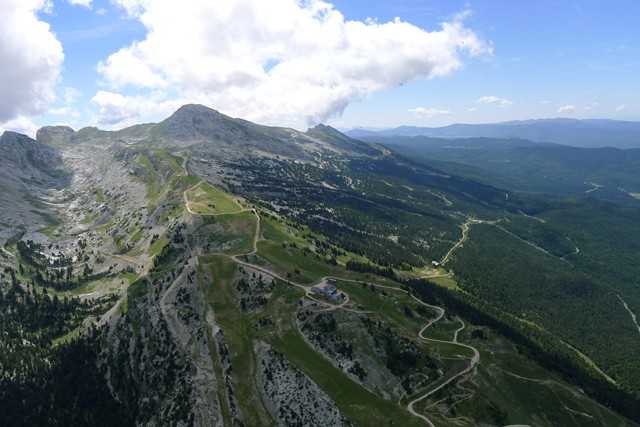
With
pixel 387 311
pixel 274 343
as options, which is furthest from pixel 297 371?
pixel 387 311

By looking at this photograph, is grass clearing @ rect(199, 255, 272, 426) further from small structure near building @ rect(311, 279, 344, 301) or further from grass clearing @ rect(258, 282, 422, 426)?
small structure near building @ rect(311, 279, 344, 301)

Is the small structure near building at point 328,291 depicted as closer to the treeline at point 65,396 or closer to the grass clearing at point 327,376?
the grass clearing at point 327,376

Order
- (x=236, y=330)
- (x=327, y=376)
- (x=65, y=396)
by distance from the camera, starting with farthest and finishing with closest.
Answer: (x=65, y=396), (x=236, y=330), (x=327, y=376)

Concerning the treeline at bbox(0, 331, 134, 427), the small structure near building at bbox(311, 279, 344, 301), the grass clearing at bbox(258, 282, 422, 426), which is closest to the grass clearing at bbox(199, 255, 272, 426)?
the grass clearing at bbox(258, 282, 422, 426)

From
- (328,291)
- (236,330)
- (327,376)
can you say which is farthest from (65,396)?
(328,291)

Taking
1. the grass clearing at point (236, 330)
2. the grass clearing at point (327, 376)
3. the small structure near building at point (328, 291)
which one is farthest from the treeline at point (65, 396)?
the small structure near building at point (328, 291)

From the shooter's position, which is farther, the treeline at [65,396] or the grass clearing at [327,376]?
the treeline at [65,396]

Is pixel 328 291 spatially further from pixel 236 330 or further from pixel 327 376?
pixel 327 376

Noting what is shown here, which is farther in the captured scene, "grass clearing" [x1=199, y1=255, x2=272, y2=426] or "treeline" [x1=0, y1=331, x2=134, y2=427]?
"treeline" [x1=0, y1=331, x2=134, y2=427]

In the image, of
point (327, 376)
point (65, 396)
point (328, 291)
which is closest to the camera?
point (327, 376)

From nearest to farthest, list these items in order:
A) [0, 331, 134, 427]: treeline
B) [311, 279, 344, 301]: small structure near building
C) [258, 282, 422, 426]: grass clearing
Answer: [258, 282, 422, 426]: grass clearing → [0, 331, 134, 427]: treeline → [311, 279, 344, 301]: small structure near building

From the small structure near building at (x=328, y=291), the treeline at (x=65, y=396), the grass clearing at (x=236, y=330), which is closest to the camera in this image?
the grass clearing at (x=236, y=330)

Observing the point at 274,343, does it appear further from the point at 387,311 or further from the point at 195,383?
the point at 387,311
